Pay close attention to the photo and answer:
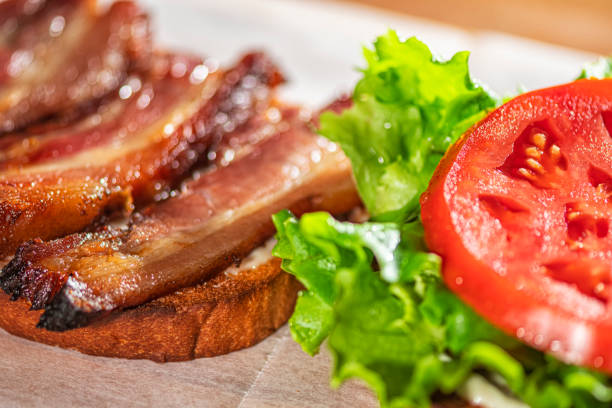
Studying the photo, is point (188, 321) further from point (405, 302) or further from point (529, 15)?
point (529, 15)

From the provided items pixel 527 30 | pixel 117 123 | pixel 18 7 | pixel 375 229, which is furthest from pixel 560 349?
pixel 527 30

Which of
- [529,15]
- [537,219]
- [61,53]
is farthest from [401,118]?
[529,15]

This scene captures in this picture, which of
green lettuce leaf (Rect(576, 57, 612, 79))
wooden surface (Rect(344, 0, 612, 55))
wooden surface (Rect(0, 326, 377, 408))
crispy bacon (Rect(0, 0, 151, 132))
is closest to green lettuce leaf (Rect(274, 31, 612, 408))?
wooden surface (Rect(0, 326, 377, 408))

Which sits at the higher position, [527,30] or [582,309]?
[582,309]

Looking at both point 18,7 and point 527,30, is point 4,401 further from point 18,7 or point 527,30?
point 527,30

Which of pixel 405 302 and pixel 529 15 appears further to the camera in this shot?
pixel 529 15

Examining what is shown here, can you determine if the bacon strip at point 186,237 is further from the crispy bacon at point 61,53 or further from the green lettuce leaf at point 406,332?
the crispy bacon at point 61,53

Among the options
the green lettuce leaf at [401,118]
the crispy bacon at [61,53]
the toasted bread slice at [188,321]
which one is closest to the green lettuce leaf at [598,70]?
the green lettuce leaf at [401,118]
